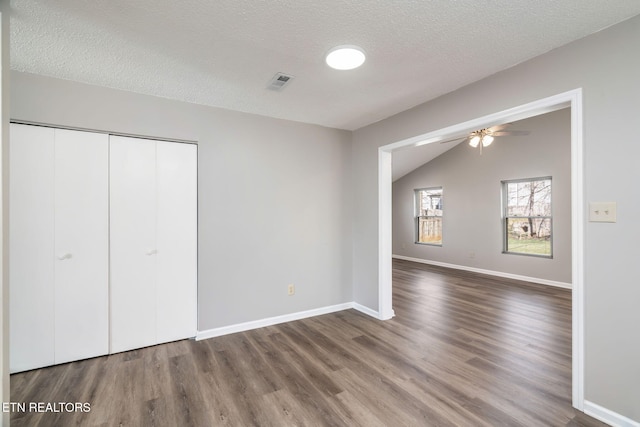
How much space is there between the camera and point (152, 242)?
9.27ft

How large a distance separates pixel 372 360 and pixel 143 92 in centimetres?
328

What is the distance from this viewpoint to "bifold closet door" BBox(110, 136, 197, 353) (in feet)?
8.82

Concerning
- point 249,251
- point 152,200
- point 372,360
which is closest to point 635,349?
point 372,360

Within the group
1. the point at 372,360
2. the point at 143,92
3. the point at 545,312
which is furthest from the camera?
the point at 545,312

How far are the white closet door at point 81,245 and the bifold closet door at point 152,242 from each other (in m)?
0.08

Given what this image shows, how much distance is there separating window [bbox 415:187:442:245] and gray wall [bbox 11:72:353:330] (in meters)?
4.23

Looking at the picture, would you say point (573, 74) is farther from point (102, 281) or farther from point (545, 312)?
point (102, 281)

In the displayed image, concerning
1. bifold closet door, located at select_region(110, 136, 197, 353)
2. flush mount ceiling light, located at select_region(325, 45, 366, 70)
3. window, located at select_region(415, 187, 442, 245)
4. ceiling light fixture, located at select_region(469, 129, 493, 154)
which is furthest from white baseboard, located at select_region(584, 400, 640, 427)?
window, located at select_region(415, 187, 442, 245)

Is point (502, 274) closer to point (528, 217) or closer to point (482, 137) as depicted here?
point (528, 217)

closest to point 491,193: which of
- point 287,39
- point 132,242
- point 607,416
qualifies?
point 607,416

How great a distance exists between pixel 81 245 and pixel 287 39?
249cm

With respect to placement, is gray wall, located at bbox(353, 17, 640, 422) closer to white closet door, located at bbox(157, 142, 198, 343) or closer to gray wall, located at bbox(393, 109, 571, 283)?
white closet door, located at bbox(157, 142, 198, 343)

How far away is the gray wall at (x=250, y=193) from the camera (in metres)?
2.59

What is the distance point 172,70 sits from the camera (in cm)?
232
